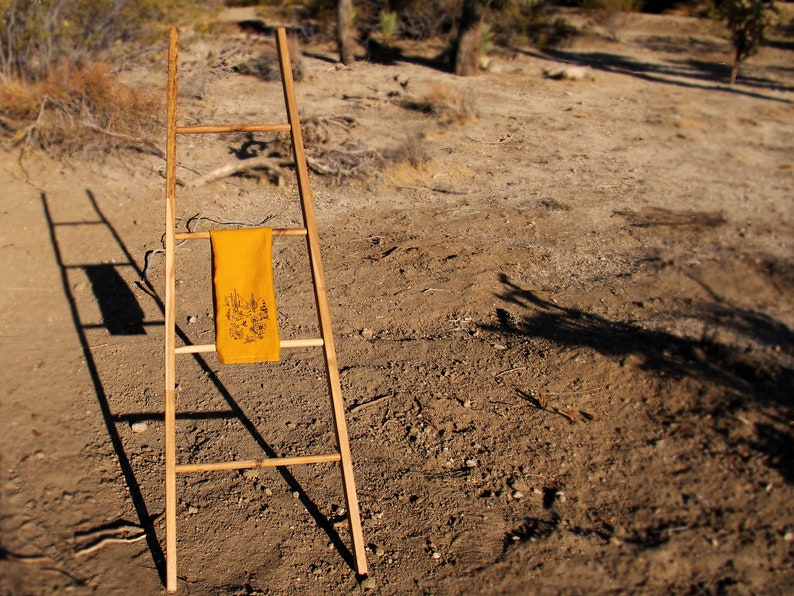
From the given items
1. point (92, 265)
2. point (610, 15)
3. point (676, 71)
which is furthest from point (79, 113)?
point (610, 15)

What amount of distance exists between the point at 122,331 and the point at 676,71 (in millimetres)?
9372

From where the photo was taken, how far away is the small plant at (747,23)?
966 cm

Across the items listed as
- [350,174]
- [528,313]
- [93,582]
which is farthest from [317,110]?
[93,582]

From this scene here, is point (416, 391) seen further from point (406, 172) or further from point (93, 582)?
point (406, 172)

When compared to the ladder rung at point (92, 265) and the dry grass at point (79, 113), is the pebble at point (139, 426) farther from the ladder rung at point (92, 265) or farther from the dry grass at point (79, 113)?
the dry grass at point (79, 113)

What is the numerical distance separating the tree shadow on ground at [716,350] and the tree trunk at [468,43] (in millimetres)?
6763

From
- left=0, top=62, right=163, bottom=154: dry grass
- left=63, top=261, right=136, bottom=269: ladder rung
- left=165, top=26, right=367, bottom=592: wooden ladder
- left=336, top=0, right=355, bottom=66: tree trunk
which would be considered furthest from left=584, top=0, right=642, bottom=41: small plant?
left=165, top=26, right=367, bottom=592: wooden ladder

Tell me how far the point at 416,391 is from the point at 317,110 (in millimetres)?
5492

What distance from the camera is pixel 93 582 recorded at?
2734 millimetres

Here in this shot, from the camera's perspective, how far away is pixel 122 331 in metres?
4.55

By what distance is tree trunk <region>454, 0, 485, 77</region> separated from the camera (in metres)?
10.3

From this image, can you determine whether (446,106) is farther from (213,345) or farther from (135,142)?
(213,345)

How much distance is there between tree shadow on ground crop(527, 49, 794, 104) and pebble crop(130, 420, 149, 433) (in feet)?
28.6

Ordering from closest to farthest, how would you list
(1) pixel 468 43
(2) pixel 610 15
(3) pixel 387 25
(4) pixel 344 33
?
(1) pixel 468 43
(4) pixel 344 33
(3) pixel 387 25
(2) pixel 610 15
